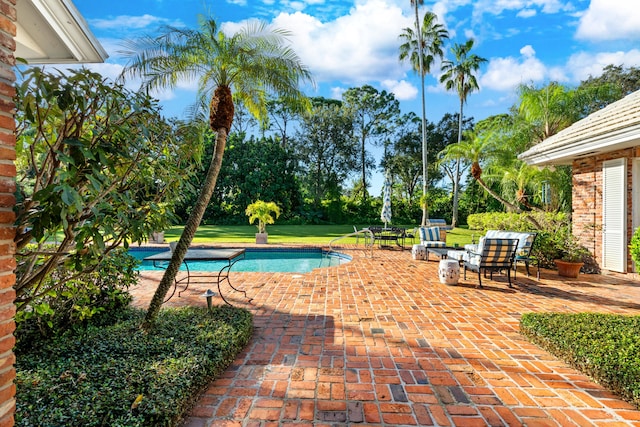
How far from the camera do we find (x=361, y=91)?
105 feet

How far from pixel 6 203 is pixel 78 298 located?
9.05 feet

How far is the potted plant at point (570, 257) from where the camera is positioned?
302 inches

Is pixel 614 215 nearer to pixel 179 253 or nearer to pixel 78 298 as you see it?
pixel 179 253

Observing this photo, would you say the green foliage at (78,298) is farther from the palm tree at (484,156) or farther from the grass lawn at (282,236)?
the palm tree at (484,156)

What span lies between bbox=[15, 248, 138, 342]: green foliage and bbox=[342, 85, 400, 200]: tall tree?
1116 inches

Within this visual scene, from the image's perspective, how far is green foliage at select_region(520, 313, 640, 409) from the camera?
2846 millimetres

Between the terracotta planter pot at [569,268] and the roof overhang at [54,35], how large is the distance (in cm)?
936

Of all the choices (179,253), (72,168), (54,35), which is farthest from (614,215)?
(54,35)

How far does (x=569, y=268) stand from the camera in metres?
7.68

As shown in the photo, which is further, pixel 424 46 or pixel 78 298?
pixel 424 46

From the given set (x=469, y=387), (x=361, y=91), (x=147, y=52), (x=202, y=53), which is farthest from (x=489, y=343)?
(x=361, y=91)

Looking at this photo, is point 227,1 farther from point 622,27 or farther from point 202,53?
point 622,27

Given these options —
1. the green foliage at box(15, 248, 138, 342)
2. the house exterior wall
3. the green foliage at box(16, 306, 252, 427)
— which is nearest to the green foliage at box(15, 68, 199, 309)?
the green foliage at box(16, 306, 252, 427)

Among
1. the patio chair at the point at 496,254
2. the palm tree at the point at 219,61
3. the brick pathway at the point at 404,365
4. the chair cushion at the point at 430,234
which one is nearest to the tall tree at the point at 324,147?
the chair cushion at the point at 430,234
